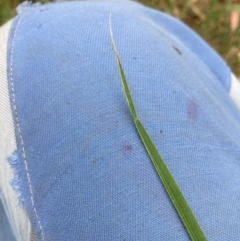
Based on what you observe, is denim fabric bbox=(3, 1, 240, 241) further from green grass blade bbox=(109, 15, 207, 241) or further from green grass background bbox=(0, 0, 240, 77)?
green grass background bbox=(0, 0, 240, 77)

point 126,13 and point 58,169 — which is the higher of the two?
point 126,13

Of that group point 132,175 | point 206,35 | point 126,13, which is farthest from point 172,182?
point 206,35

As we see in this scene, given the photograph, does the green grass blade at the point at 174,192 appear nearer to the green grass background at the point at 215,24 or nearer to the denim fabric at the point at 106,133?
the denim fabric at the point at 106,133

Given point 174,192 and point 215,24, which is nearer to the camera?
point 174,192

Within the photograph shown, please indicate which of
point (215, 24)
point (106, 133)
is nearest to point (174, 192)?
point (106, 133)

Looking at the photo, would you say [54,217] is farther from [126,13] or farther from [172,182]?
[126,13]

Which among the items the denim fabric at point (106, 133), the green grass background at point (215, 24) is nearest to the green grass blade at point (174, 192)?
the denim fabric at point (106, 133)

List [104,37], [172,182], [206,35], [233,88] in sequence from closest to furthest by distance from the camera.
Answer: [172,182]
[104,37]
[233,88]
[206,35]

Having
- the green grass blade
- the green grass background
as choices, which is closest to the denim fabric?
the green grass blade

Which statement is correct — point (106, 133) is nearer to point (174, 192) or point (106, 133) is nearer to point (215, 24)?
point (174, 192)
